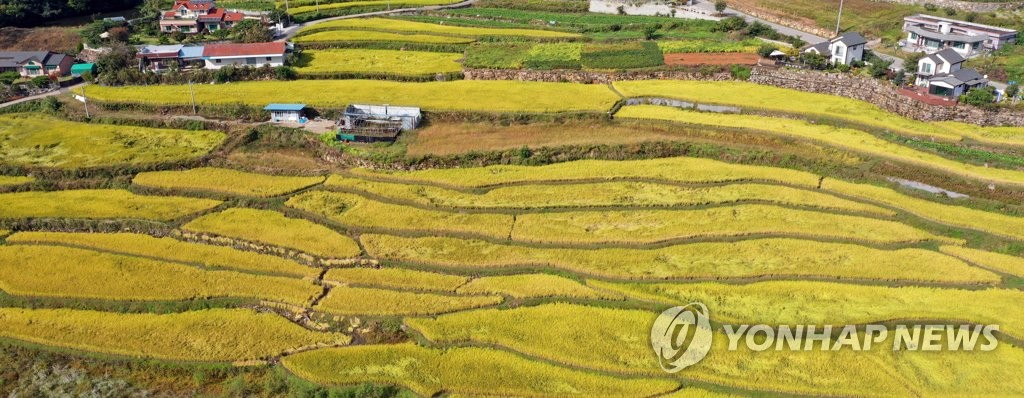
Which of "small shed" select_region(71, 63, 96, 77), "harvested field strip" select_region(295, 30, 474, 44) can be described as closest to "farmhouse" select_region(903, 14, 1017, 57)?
"harvested field strip" select_region(295, 30, 474, 44)

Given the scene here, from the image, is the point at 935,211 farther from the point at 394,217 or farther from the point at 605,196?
the point at 394,217

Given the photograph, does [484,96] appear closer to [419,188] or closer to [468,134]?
[468,134]

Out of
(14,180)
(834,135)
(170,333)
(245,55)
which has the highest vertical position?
(245,55)

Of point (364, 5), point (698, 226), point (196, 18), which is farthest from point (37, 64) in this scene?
point (698, 226)

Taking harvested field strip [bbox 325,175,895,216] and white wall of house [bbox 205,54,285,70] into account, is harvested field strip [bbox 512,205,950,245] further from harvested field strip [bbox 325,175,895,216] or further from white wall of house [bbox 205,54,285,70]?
white wall of house [bbox 205,54,285,70]

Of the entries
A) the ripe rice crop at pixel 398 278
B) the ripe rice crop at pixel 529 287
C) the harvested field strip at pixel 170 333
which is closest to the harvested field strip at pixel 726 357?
the ripe rice crop at pixel 529 287

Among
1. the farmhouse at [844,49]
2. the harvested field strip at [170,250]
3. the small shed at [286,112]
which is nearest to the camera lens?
the harvested field strip at [170,250]

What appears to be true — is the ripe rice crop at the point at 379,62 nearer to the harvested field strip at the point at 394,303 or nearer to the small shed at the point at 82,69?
the small shed at the point at 82,69
